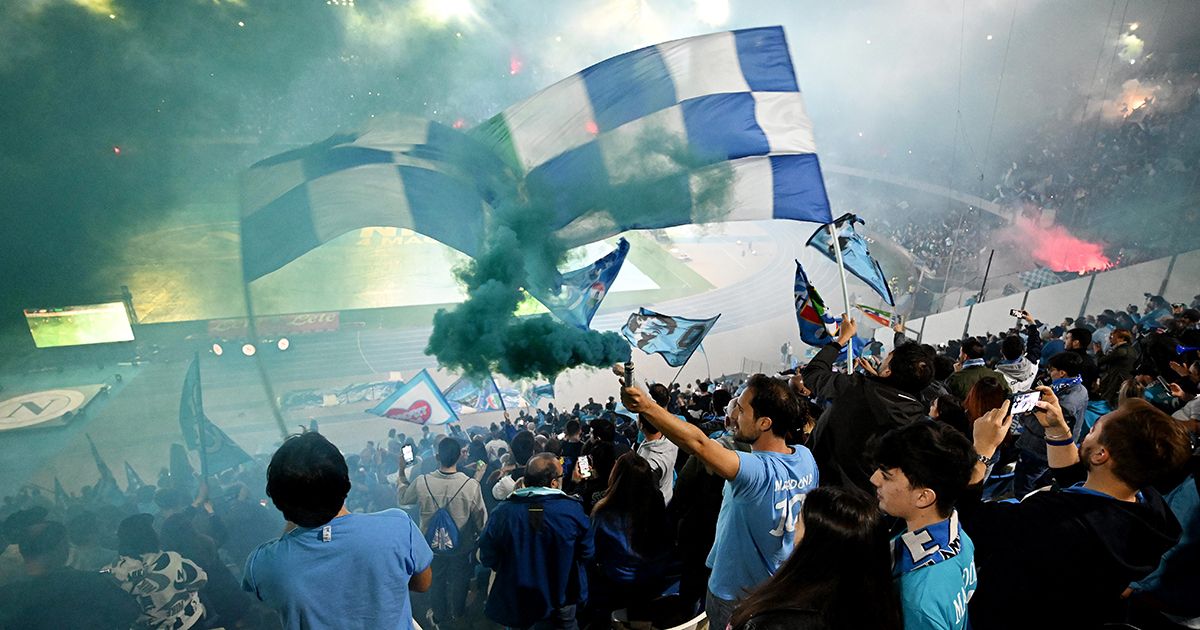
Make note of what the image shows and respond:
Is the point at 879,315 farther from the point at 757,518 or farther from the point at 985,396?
the point at 757,518

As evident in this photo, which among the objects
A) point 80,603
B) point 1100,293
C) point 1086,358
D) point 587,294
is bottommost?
point 80,603

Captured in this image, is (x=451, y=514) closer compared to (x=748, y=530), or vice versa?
(x=748, y=530)

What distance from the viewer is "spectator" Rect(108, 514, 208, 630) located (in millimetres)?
3188

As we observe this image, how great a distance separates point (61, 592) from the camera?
131 inches

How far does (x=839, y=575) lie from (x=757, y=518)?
39.2 inches

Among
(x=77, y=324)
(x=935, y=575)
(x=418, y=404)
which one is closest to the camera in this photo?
(x=935, y=575)

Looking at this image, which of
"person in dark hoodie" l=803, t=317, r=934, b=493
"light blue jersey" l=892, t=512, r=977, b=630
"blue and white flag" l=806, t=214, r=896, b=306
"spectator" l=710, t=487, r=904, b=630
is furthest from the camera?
"blue and white flag" l=806, t=214, r=896, b=306

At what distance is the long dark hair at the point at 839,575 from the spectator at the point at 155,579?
3.14m

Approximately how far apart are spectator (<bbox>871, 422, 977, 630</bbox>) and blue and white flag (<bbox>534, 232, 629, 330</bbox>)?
3182 millimetres

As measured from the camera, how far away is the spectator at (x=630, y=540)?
11.5 ft

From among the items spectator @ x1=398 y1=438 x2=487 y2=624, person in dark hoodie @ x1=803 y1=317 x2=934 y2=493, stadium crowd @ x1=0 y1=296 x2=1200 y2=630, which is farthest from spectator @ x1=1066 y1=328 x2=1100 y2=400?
spectator @ x1=398 y1=438 x2=487 y2=624

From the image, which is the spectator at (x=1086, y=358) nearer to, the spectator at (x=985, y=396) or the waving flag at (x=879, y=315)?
the waving flag at (x=879, y=315)

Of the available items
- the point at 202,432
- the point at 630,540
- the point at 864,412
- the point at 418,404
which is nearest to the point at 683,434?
the point at 630,540

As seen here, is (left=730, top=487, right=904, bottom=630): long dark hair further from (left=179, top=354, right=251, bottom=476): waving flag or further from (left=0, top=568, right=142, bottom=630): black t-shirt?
(left=179, top=354, right=251, bottom=476): waving flag
